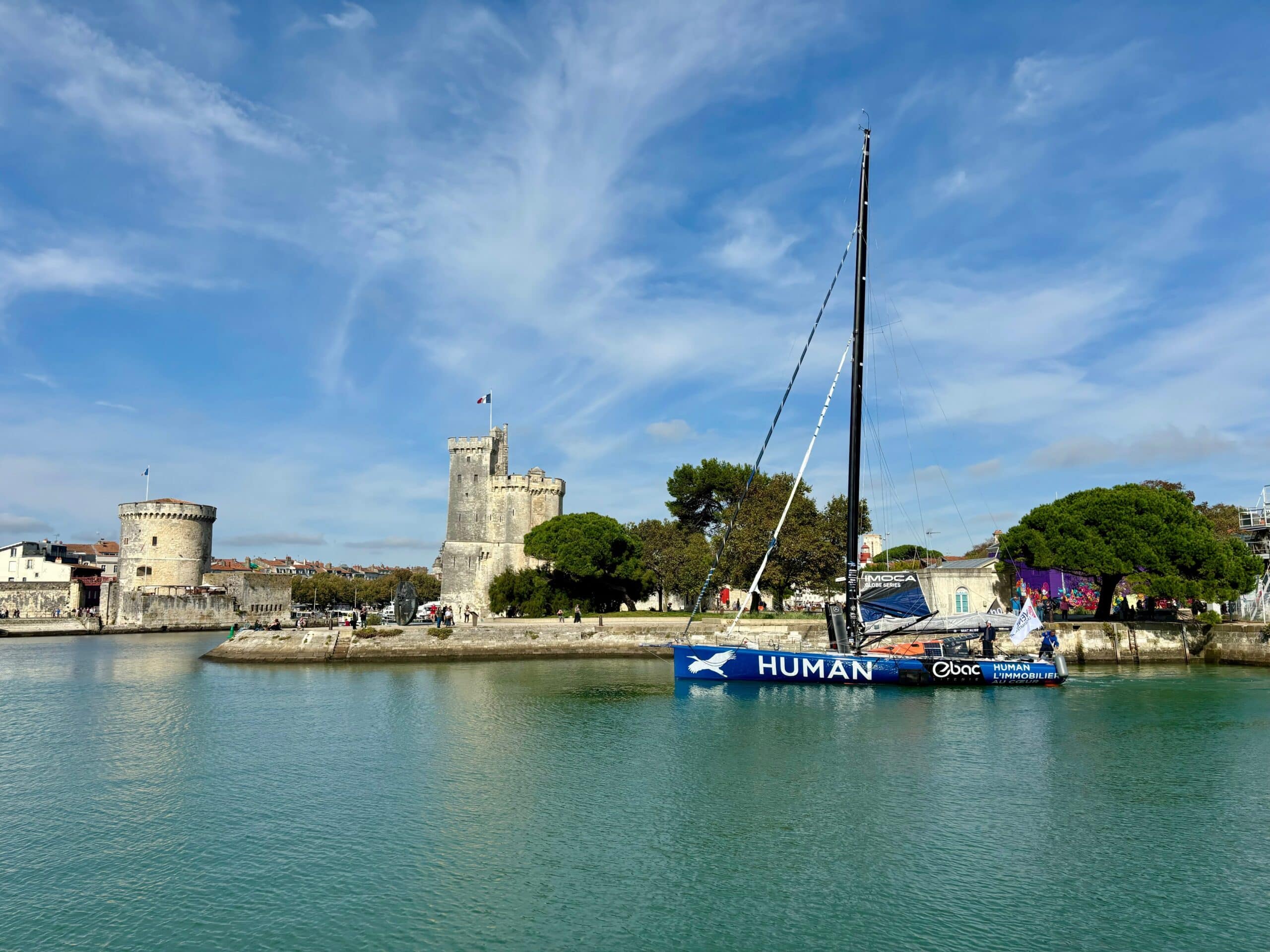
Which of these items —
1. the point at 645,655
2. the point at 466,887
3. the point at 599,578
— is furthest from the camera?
the point at 599,578

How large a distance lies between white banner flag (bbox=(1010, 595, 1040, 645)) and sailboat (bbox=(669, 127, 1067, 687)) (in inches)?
35.6

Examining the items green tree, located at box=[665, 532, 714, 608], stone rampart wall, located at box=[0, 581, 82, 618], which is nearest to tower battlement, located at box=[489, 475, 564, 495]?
green tree, located at box=[665, 532, 714, 608]

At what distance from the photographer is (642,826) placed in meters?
14.2

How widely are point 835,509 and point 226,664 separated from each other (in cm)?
3455

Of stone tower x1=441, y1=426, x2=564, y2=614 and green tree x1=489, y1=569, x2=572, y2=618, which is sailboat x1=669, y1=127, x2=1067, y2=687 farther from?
stone tower x1=441, y1=426, x2=564, y2=614

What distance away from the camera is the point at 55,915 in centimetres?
1097

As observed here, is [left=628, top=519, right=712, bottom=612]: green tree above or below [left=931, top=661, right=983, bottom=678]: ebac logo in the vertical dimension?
above

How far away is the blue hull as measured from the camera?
29.3m

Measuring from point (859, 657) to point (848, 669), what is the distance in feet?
1.87

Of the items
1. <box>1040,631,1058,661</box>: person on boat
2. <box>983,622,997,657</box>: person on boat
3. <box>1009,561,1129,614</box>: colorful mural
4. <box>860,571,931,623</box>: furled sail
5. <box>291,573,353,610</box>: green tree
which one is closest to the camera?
<box>860,571,931,623</box>: furled sail

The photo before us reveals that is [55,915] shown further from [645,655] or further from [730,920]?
[645,655]

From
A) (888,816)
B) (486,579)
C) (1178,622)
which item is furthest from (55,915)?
(486,579)

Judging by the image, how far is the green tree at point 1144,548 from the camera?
37.3 metres

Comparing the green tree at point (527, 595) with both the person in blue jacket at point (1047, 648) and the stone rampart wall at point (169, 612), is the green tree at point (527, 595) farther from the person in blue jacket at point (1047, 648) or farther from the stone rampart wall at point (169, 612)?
the person in blue jacket at point (1047, 648)
